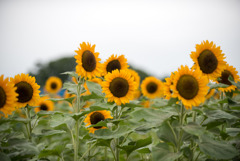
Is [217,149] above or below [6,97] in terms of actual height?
below

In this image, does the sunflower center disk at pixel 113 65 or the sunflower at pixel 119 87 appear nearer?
the sunflower at pixel 119 87

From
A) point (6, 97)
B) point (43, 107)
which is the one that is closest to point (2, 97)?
point (6, 97)

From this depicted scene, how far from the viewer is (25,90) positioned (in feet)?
9.31

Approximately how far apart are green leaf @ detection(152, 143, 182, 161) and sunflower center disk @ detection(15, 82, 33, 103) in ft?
5.55

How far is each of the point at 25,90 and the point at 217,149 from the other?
7.47 feet

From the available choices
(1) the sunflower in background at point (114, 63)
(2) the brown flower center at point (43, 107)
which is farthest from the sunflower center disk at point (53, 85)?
(1) the sunflower in background at point (114, 63)

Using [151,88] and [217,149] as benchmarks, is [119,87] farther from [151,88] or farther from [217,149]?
[151,88]

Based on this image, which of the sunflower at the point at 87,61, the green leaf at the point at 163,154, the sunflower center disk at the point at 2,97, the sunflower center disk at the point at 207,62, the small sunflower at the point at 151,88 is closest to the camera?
the green leaf at the point at 163,154

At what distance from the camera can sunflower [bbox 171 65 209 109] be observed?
2221 millimetres

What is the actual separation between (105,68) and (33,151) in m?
1.60

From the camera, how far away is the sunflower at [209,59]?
2.63m

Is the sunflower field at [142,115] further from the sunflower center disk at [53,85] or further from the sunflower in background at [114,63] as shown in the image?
the sunflower center disk at [53,85]

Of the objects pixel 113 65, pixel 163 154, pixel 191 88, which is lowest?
pixel 163 154

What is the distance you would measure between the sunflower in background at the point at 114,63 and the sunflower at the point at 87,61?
1.01 ft
